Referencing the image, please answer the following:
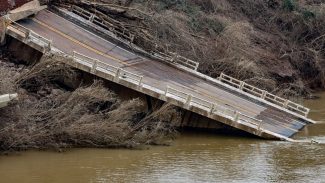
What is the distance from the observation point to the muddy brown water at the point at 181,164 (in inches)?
718

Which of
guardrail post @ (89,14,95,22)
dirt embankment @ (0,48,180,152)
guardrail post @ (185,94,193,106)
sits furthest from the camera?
guardrail post @ (89,14,95,22)

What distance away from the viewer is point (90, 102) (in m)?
22.6

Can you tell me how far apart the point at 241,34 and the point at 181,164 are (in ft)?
57.1

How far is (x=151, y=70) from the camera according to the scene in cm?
2744

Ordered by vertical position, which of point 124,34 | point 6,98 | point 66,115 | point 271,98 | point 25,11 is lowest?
point 66,115

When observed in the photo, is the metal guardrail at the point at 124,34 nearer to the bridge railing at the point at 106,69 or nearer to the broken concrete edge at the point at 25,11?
the broken concrete edge at the point at 25,11

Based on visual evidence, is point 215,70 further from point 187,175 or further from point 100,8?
point 187,175

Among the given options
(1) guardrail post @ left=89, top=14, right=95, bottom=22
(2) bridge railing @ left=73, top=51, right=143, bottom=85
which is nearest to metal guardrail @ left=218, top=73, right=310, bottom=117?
(2) bridge railing @ left=73, top=51, right=143, bottom=85

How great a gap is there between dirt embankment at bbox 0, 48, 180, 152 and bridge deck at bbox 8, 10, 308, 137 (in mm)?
2006

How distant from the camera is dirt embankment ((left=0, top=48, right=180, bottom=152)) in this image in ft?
65.8

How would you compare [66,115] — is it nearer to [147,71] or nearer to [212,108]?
[212,108]

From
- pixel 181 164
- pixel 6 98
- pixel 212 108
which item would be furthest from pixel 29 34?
pixel 181 164

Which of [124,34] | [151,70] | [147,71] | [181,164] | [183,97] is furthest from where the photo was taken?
[124,34]

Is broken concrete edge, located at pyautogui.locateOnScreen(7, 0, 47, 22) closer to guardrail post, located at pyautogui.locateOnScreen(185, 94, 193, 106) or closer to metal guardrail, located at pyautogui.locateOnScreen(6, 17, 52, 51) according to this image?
metal guardrail, located at pyautogui.locateOnScreen(6, 17, 52, 51)
